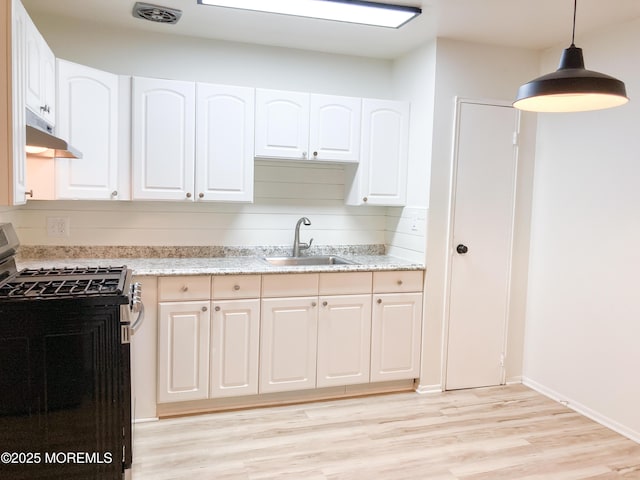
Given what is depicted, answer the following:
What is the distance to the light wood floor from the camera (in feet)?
8.43

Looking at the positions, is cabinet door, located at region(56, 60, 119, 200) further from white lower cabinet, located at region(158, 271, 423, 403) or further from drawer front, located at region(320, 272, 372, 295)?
drawer front, located at region(320, 272, 372, 295)

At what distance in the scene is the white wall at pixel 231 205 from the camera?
11.0 ft

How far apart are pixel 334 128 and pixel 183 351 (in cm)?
180

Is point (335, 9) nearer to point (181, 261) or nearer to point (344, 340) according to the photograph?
point (181, 261)

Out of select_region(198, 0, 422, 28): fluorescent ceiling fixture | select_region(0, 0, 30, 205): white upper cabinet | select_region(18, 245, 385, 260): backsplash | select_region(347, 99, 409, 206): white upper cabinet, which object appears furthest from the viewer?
select_region(347, 99, 409, 206): white upper cabinet

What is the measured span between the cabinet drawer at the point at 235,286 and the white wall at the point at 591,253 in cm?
207

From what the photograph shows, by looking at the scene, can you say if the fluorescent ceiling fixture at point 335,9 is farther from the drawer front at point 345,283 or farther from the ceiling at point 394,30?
the drawer front at point 345,283

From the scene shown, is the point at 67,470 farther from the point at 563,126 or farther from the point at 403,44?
the point at 563,126

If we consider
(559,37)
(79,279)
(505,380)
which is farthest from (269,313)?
(559,37)

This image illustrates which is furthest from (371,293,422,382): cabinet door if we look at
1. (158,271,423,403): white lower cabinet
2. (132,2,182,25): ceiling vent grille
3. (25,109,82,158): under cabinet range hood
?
(132,2,182,25): ceiling vent grille

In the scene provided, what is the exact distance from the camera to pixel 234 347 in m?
3.17

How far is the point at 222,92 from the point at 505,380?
2.90 meters

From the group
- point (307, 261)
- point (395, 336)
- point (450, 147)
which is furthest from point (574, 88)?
point (307, 261)

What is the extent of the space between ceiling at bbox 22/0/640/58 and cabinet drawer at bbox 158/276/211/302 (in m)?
1.60
